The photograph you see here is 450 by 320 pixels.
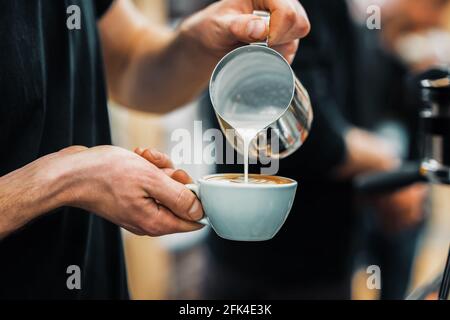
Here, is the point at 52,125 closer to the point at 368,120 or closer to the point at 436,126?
the point at 436,126

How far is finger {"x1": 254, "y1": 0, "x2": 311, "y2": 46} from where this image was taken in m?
0.58

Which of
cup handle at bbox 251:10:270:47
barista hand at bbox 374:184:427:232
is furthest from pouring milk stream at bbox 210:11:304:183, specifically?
barista hand at bbox 374:184:427:232

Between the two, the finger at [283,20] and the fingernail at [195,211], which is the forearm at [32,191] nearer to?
the fingernail at [195,211]

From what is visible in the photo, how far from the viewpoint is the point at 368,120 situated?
1611 millimetres

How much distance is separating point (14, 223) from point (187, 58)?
33cm

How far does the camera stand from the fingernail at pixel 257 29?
569 millimetres

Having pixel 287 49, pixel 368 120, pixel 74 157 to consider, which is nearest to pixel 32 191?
pixel 74 157

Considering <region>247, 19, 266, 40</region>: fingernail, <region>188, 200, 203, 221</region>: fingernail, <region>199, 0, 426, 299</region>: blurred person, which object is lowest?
<region>199, 0, 426, 299</region>: blurred person

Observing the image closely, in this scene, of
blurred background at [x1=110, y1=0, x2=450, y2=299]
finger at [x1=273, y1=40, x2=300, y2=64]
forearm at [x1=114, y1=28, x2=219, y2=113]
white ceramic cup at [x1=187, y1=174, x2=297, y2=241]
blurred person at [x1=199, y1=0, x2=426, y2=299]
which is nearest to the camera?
Result: white ceramic cup at [x1=187, y1=174, x2=297, y2=241]

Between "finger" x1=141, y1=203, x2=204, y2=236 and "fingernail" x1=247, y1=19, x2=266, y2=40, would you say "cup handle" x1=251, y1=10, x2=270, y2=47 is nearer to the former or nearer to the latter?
"fingernail" x1=247, y1=19, x2=266, y2=40

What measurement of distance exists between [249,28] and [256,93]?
0.20 ft

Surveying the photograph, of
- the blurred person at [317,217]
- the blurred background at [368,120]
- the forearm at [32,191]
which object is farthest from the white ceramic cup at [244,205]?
the blurred background at [368,120]

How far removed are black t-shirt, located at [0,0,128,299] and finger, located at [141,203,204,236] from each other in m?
0.11

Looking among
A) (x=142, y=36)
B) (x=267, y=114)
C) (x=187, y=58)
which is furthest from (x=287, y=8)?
(x=142, y=36)
